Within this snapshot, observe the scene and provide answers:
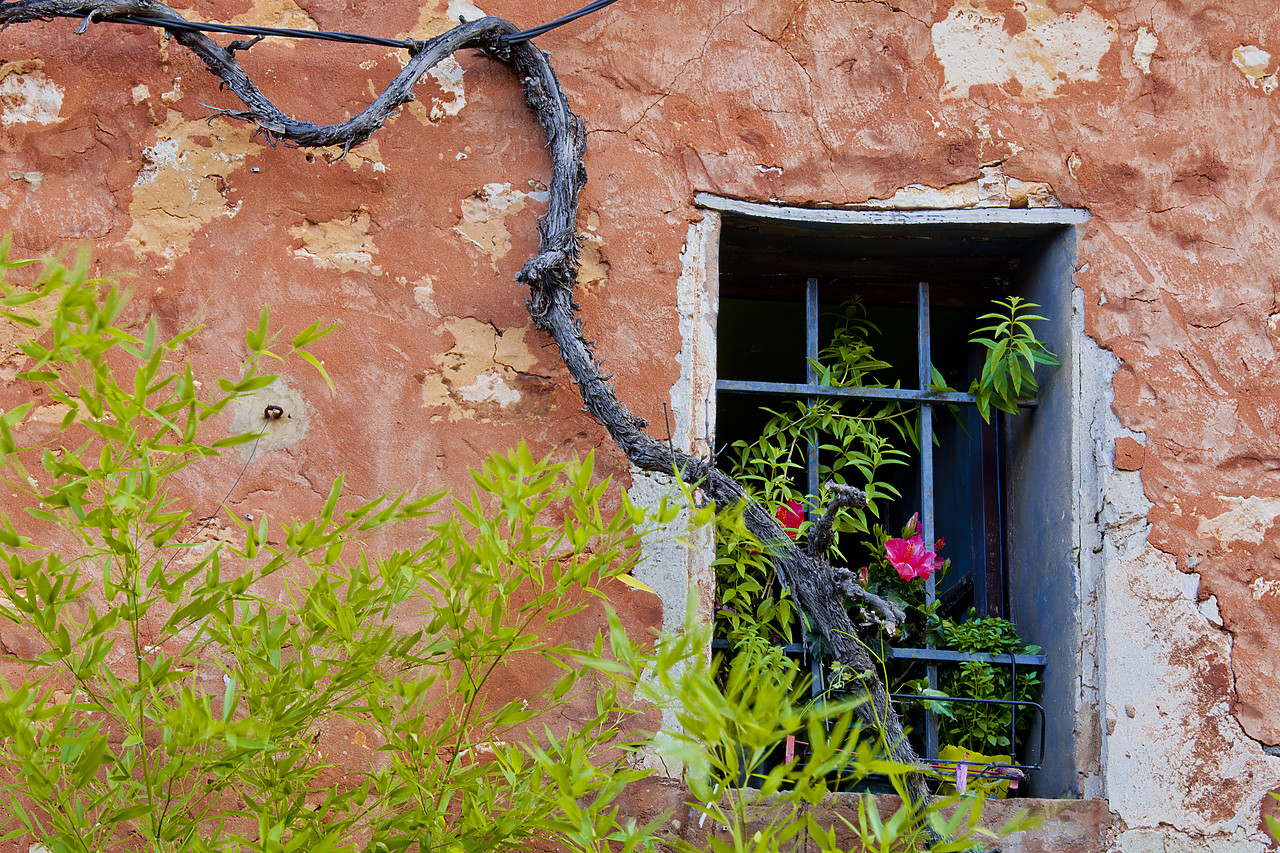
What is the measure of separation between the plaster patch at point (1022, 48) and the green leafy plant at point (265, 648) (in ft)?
4.45

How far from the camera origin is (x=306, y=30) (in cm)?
231

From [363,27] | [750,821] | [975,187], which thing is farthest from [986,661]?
[363,27]

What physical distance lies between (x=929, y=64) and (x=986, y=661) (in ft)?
4.65

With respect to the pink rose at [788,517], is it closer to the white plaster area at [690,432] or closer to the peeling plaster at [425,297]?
the white plaster area at [690,432]

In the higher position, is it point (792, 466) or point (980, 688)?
point (792, 466)

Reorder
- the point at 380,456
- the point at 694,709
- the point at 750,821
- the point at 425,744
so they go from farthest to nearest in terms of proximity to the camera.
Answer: the point at 380,456 < the point at 750,821 < the point at 425,744 < the point at 694,709

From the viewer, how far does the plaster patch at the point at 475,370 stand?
2.23 m

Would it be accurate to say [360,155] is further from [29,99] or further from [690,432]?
[690,432]

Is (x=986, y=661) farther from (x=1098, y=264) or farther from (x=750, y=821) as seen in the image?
(x=1098, y=264)

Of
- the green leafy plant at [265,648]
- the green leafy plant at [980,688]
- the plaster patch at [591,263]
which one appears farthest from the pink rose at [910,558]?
the plaster patch at [591,263]

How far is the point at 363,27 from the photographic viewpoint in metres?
2.35

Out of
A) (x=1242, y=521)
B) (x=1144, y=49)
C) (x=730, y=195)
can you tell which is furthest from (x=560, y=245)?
(x=1242, y=521)

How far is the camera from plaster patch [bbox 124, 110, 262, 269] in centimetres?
224

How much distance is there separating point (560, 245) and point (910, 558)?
1071 millimetres
